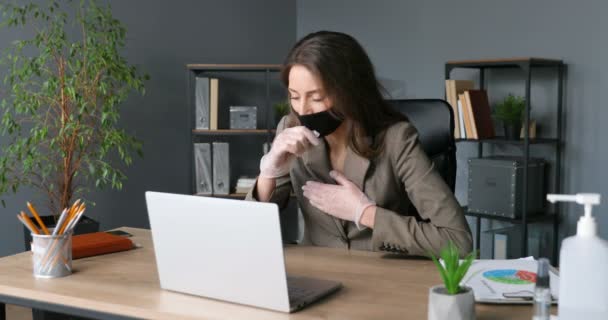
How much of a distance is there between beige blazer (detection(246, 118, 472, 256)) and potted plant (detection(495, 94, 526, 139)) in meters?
1.92

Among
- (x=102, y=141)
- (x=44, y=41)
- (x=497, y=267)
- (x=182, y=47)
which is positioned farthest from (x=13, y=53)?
(x=497, y=267)

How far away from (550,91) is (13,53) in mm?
2683

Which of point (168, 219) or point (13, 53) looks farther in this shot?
point (13, 53)

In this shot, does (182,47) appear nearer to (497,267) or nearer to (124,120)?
(124,120)

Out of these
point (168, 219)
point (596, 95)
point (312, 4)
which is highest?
point (312, 4)

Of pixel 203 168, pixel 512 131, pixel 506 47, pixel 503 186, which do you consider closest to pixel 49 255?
pixel 203 168

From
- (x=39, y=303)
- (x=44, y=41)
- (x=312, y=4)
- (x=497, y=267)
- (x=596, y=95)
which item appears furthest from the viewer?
(x=312, y=4)

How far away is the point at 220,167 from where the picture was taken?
3973 mm

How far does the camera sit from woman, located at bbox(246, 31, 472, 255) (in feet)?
5.25

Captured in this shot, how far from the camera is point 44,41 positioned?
3123mm

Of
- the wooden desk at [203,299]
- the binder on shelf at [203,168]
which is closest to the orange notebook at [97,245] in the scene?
the wooden desk at [203,299]

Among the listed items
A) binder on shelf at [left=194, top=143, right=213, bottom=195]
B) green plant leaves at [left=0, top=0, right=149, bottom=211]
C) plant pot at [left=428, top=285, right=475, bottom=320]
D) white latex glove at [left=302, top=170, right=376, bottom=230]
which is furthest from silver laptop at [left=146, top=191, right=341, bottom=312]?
binder on shelf at [left=194, top=143, right=213, bottom=195]

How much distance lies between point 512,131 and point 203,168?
1.68m

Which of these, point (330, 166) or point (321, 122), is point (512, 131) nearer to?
point (330, 166)
